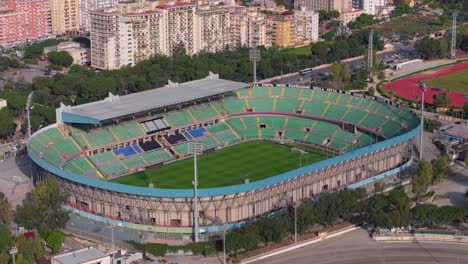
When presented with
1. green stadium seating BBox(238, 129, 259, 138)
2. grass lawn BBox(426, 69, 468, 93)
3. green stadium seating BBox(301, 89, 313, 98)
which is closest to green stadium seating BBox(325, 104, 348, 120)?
green stadium seating BBox(301, 89, 313, 98)

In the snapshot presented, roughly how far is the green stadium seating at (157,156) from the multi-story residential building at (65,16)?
51.0 metres

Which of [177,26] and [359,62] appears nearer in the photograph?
[177,26]

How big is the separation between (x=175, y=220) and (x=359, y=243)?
9916 mm

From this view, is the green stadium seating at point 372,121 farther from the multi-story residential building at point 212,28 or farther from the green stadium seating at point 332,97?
the multi-story residential building at point 212,28

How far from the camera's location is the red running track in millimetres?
72188

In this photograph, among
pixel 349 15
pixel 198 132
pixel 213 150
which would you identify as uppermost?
pixel 349 15

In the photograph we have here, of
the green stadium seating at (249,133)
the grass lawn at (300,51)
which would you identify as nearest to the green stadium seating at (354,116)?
the green stadium seating at (249,133)

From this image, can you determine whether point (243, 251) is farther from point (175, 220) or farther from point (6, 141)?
point (6, 141)

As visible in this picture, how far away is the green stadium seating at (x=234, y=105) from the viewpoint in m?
60.0

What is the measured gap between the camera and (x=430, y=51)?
290 ft

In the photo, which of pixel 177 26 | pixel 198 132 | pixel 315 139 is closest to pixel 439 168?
pixel 315 139

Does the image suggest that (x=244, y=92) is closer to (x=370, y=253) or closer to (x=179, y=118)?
(x=179, y=118)

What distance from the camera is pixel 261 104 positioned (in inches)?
2416

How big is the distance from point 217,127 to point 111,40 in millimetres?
27864
